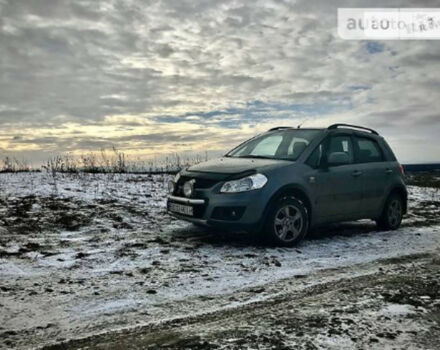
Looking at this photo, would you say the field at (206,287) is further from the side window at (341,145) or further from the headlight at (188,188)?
the side window at (341,145)

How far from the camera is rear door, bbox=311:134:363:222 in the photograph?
6473 mm

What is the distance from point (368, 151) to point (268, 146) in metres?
1.84

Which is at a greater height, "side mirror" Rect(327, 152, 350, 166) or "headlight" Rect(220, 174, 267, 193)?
"side mirror" Rect(327, 152, 350, 166)

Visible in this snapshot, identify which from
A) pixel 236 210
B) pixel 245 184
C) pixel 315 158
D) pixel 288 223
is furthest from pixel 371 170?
pixel 236 210

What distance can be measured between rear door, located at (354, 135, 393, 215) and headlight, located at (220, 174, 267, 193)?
2204mm

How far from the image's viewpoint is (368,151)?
24.7 feet

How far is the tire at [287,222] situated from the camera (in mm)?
5844

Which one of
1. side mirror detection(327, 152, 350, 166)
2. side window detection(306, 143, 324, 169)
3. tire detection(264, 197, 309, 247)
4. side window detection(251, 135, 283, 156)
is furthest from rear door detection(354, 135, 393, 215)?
tire detection(264, 197, 309, 247)

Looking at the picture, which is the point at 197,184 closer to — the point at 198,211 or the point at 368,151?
the point at 198,211

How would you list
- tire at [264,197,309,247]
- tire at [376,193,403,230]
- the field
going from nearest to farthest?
the field, tire at [264,197,309,247], tire at [376,193,403,230]

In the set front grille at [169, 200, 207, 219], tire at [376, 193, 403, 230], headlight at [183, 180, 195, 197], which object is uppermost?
headlight at [183, 180, 195, 197]

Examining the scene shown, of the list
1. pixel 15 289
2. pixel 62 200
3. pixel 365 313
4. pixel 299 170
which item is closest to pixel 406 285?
pixel 365 313

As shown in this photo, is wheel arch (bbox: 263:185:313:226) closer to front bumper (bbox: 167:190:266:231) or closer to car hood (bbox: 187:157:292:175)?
front bumper (bbox: 167:190:266:231)

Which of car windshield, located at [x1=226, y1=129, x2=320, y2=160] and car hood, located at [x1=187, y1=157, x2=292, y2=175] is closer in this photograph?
car hood, located at [x1=187, y1=157, x2=292, y2=175]
